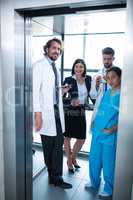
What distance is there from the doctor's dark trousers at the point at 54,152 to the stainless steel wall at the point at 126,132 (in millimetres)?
872

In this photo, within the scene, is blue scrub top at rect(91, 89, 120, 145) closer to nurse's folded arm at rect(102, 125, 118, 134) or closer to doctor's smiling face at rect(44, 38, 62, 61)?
nurse's folded arm at rect(102, 125, 118, 134)

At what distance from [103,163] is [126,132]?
0.80m

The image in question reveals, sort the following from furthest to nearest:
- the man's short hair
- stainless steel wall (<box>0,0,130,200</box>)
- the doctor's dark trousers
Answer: the doctor's dark trousers < the man's short hair < stainless steel wall (<box>0,0,130,200</box>)

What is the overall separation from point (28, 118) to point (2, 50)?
57 centimetres

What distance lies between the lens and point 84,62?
1884 mm

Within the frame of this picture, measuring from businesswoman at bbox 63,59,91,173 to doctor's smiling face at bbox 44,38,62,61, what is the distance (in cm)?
19

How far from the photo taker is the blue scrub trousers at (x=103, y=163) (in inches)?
72.9

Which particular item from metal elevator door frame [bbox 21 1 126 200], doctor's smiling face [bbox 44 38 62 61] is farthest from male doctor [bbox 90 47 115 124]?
metal elevator door frame [bbox 21 1 126 200]

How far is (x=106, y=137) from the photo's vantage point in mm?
1815

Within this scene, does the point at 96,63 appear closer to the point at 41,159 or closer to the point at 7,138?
the point at 7,138

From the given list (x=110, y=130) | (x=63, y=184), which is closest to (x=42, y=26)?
(x=110, y=130)

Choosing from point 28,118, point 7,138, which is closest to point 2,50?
point 28,118

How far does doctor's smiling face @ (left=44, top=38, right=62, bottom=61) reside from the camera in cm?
184

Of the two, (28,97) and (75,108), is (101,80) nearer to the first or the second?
(75,108)
